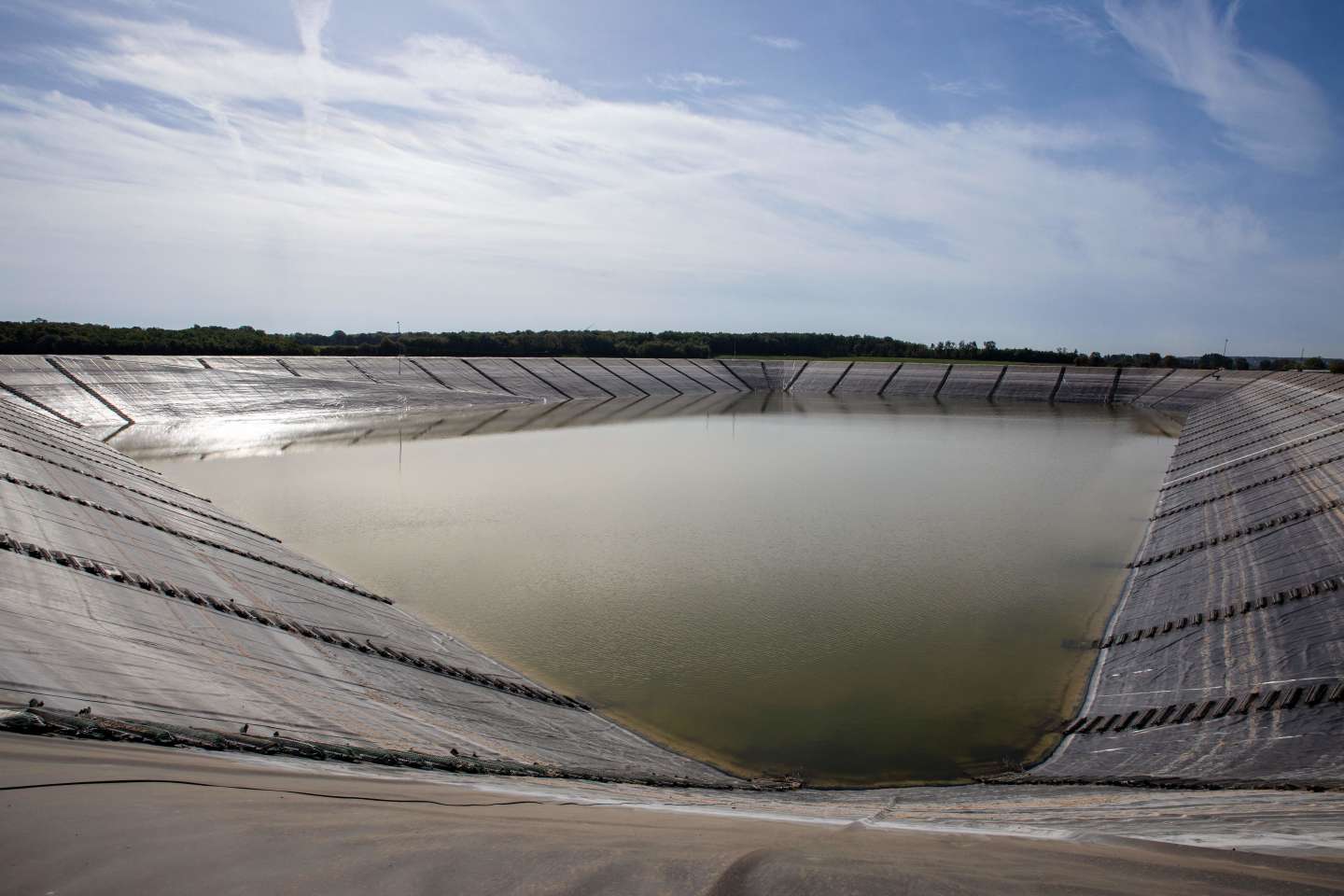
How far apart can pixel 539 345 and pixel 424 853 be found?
58.4 meters

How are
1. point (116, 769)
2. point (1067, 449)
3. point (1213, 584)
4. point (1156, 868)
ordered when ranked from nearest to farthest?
point (1156, 868) → point (116, 769) → point (1213, 584) → point (1067, 449)

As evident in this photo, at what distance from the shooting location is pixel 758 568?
11.4 metres

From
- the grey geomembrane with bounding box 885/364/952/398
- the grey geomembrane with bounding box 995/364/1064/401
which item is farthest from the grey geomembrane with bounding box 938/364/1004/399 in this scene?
the grey geomembrane with bounding box 995/364/1064/401

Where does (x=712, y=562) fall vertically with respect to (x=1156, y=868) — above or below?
below

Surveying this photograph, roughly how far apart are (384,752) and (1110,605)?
962 cm

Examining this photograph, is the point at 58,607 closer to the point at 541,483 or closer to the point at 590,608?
the point at 590,608

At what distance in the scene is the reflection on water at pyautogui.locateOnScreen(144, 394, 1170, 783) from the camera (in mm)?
7395

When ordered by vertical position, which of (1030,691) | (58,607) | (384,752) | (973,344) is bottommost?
(1030,691)

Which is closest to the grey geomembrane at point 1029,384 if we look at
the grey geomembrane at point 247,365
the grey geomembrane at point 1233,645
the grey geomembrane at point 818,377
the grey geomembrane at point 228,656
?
the grey geomembrane at point 818,377

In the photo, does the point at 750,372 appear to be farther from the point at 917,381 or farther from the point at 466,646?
the point at 466,646

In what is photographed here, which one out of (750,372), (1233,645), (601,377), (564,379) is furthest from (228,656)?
(750,372)

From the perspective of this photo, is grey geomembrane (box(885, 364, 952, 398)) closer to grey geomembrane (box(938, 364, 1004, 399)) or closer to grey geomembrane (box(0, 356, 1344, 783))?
grey geomembrane (box(938, 364, 1004, 399))

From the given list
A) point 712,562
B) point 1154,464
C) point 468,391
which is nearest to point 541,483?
point 712,562

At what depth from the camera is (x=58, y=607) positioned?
5105mm
